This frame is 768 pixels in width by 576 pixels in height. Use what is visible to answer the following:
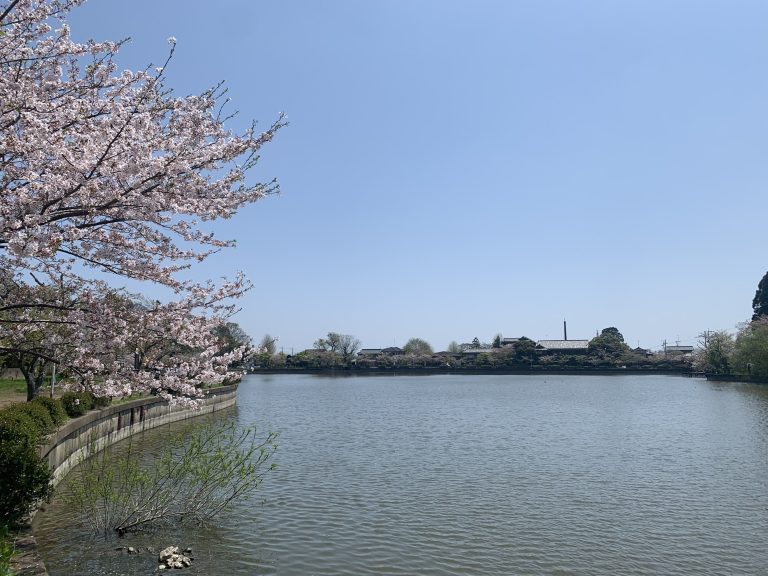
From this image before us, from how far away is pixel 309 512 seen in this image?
14.9 meters

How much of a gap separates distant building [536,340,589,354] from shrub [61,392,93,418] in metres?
116

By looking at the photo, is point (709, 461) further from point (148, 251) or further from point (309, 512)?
→ point (148, 251)

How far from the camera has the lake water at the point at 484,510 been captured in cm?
1155

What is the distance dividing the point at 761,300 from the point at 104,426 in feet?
320

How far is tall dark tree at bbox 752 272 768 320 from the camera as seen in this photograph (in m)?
89.1

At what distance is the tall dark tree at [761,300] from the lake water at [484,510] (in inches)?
2768

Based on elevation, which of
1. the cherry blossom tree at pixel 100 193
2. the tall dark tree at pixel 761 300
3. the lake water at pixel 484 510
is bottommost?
the lake water at pixel 484 510

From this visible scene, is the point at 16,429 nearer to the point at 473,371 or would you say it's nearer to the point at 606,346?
the point at 473,371

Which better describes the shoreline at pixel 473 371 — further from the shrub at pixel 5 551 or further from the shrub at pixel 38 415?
the shrub at pixel 5 551

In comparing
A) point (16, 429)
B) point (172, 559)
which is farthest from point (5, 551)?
point (16, 429)

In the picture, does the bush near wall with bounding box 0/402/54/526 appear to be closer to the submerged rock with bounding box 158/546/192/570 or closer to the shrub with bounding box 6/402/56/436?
the submerged rock with bounding box 158/546/192/570

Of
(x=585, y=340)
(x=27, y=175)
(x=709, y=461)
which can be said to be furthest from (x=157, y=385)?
(x=585, y=340)

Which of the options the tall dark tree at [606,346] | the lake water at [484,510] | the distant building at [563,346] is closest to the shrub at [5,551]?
the lake water at [484,510]

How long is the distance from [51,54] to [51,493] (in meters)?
8.30
